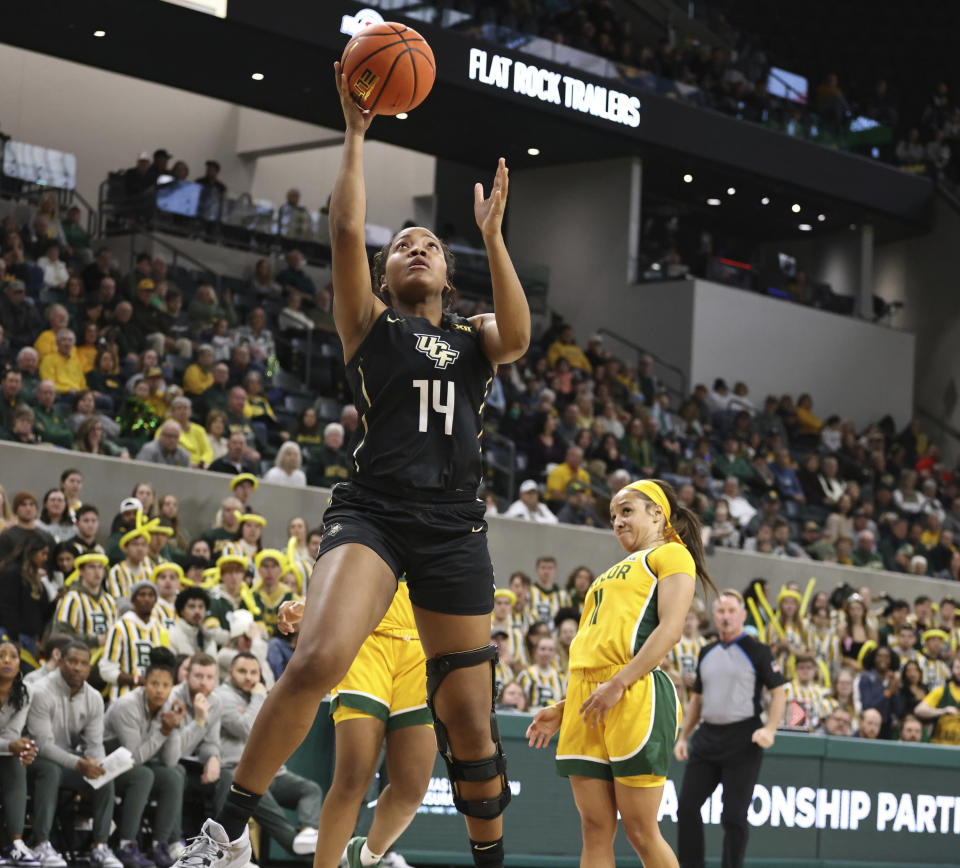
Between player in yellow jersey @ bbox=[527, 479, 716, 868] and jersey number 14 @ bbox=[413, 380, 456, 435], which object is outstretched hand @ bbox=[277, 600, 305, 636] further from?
jersey number 14 @ bbox=[413, 380, 456, 435]

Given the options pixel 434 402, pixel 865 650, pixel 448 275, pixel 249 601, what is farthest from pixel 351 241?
pixel 865 650

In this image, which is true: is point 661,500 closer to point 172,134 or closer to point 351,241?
point 351,241

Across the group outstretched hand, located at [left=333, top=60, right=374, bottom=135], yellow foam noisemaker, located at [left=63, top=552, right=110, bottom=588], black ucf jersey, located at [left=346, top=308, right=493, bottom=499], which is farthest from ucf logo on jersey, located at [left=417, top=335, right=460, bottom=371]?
yellow foam noisemaker, located at [left=63, top=552, right=110, bottom=588]

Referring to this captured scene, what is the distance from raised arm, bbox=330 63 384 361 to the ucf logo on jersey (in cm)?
18

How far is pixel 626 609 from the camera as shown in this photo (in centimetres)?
622

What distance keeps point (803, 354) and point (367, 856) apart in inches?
813

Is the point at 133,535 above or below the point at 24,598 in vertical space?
above

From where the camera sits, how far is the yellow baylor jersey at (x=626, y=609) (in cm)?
618

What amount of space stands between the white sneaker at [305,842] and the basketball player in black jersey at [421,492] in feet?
13.7

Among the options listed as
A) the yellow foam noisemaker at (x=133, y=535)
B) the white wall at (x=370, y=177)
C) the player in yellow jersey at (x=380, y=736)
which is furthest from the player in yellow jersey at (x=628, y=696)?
the white wall at (x=370, y=177)

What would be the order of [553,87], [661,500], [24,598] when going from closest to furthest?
[661,500]
[24,598]
[553,87]

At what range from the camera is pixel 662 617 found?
6.08m

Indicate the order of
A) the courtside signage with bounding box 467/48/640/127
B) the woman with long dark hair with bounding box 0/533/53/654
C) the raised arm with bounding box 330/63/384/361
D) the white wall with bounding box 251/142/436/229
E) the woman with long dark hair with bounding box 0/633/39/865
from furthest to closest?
the white wall with bounding box 251/142/436/229 → the courtside signage with bounding box 467/48/640/127 → the woman with long dark hair with bounding box 0/533/53/654 → the woman with long dark hair with bounding box 0/633/39/865 → the raised arm with bounding box 330/63/384/361

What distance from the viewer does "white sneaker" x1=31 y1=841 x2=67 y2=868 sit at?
26.7ft
